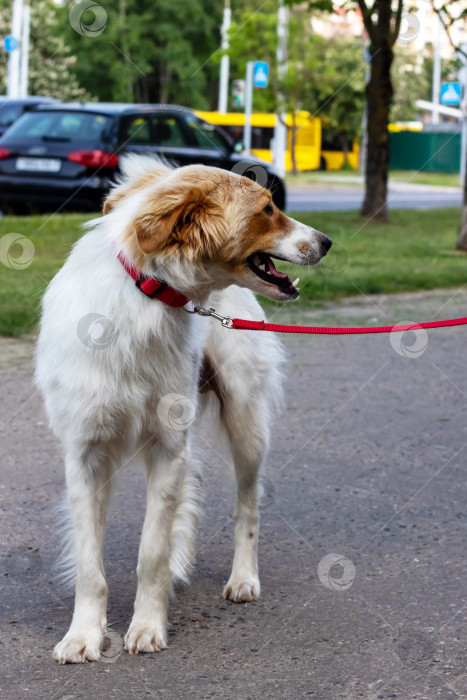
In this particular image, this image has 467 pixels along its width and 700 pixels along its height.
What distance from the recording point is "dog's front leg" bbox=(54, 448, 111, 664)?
10.7 feet

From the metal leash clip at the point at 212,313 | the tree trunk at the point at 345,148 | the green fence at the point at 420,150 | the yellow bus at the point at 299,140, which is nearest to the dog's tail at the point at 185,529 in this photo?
the metal leash clip at the point at 212,313

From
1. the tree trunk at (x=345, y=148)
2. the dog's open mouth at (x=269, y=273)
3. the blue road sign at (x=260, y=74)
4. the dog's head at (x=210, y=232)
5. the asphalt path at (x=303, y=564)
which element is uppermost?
the dog's head at (x=210, y=232)

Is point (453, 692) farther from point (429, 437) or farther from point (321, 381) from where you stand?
point (321, 381)

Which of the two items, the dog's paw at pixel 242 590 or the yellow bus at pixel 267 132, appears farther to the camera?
the yellow bus at pixel 267 132

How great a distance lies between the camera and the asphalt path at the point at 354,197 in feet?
75.4

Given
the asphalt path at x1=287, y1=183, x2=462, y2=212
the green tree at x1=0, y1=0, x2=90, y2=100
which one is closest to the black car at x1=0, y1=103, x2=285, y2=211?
the asphalt path at x1=287, y1=183, x2=462, y2=212

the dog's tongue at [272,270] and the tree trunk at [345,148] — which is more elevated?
the dog's tongue at [272,270]

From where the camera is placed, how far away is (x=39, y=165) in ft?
44.8

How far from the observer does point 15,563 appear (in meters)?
3.93

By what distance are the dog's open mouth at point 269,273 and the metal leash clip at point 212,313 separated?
20 centimetres

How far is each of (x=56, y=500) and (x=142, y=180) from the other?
1823mm

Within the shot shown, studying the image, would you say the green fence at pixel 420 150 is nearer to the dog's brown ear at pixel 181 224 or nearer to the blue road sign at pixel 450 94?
the blue road sign at pixel 450 94

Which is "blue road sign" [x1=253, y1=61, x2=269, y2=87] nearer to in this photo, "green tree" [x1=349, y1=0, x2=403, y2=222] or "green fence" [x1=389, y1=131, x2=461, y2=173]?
"green tree" [x1=349, y1=0, x2=403, y2=222]

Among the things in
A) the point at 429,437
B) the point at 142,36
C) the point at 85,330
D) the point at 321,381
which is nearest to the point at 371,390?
the point at 321,381
